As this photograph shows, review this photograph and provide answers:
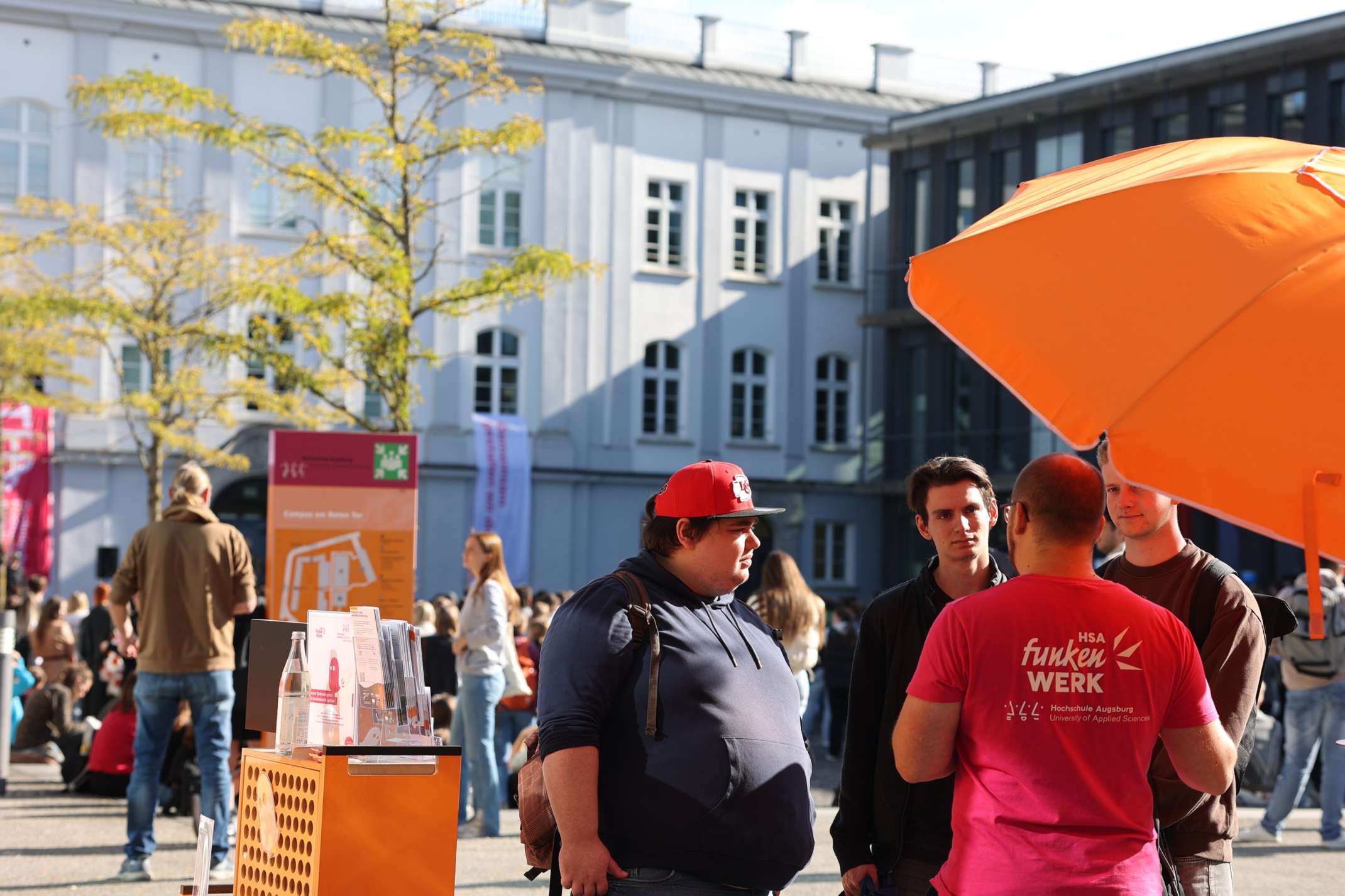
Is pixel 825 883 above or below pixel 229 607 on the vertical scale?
below

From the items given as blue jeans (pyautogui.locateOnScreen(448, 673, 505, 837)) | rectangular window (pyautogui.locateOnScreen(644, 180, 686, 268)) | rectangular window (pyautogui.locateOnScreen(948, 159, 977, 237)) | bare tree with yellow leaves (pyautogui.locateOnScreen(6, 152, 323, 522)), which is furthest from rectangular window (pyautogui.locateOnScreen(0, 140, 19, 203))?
blue jeans (pyautogui.locateOnScreen(448, 673, 505, 837))

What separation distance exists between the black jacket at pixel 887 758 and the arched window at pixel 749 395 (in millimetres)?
33552

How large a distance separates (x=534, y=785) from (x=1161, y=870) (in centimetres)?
151

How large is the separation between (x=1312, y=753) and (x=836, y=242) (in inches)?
1127

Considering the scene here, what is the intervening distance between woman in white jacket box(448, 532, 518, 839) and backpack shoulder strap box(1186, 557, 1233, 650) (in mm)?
7168

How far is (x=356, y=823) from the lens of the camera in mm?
4672

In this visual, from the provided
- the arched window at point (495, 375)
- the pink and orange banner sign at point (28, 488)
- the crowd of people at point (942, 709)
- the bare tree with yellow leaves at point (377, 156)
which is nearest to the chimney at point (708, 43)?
the arched window at point (495, 375)

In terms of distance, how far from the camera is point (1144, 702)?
3.74 meters

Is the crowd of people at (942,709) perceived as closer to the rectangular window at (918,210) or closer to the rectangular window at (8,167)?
the rectangular window at (8,167)

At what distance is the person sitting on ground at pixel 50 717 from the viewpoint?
625 inches

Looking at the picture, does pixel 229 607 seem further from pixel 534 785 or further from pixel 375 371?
pixel 375 371

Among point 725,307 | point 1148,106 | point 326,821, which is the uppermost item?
point 1148,106

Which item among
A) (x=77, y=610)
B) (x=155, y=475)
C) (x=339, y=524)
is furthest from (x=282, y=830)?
(x=155, y=475)

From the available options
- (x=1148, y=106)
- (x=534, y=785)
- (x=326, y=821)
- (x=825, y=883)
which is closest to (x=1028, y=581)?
(x=534, y=785)
